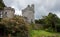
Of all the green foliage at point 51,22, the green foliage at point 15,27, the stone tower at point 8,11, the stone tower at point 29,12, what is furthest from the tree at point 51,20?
the green foliage at point 15,27

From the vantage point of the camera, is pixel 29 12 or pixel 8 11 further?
pixel 29 12

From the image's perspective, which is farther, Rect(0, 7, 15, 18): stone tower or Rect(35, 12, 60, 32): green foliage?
Rect(35, 12, 60, 32): green foliage

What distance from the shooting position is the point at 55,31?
170 feet

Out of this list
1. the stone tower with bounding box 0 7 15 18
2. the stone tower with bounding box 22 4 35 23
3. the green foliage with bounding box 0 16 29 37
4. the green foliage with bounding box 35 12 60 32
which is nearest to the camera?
the green foliage with bounding box 0 16 29 37

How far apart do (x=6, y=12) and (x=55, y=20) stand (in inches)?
480

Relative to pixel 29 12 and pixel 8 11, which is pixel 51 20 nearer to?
pixel 29 12

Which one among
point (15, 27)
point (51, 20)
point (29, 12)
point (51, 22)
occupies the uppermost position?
point (29, 12)

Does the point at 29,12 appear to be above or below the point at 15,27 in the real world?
above

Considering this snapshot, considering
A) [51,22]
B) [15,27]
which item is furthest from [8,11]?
[15,27]

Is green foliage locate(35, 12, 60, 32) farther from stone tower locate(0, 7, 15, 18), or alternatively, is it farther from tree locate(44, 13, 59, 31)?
stone tower locate(0, 7, 15, 18)

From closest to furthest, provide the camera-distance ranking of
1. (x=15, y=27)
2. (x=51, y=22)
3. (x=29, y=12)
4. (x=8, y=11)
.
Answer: (x=15, y=27) → (x=8, y=11) → (x=51, y=22) → (x=29, y=12)

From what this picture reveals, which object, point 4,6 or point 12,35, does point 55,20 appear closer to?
point 4,6

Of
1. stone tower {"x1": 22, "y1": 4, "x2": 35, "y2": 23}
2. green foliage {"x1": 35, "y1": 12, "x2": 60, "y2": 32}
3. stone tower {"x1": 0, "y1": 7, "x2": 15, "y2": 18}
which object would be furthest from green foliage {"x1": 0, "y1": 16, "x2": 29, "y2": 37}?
stone tower {"x1": 22, "y1": 4, "x2": 35, "y2": 23}

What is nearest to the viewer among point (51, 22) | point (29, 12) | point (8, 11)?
point (8, 11)
